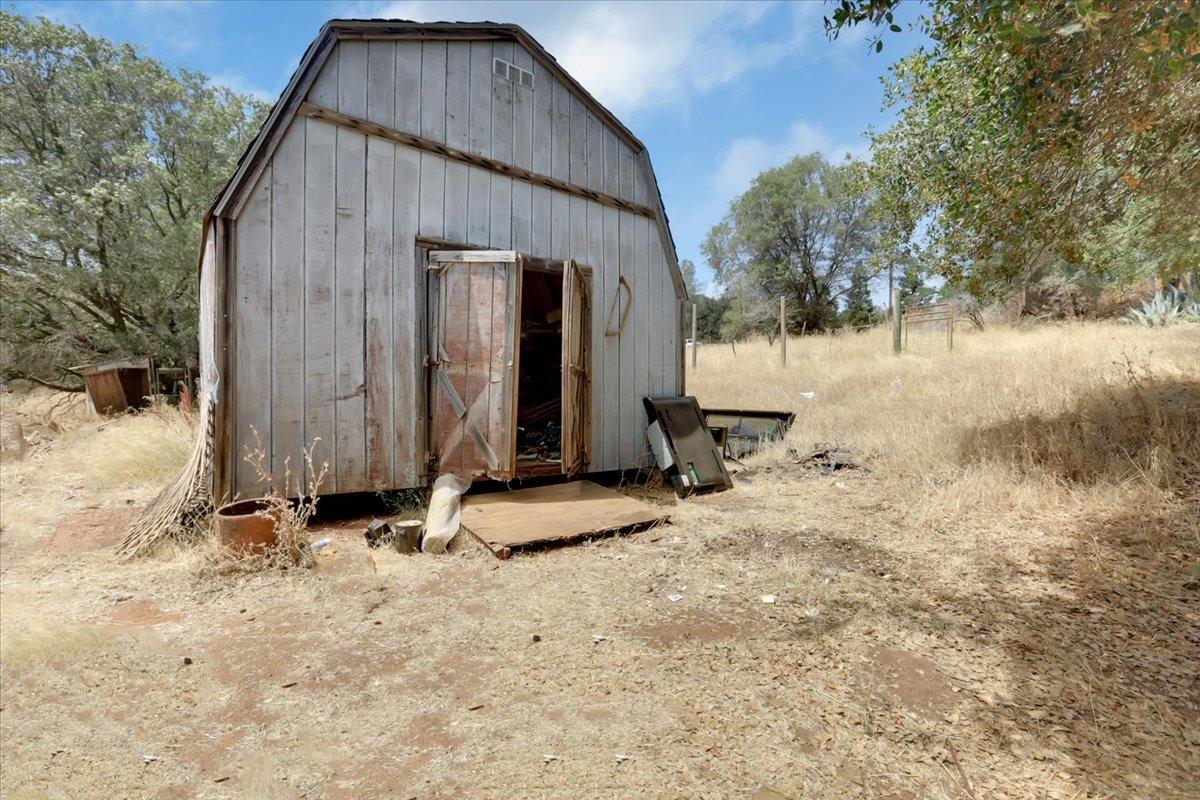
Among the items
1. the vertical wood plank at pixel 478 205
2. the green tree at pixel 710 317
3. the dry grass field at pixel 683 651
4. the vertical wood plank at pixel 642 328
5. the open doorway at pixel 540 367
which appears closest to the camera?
the dry grass field at pixel 683 651

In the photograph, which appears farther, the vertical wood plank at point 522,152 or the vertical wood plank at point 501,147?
the vertical wood plank at point 522,152

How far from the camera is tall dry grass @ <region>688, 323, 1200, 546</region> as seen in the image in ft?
14.8

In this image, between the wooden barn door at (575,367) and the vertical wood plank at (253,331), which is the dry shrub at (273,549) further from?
the wooden barn door at (575,367)

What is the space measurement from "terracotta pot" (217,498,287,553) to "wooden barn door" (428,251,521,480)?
5.08 ft

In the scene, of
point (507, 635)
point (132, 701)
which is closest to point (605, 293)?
point (507, 635)

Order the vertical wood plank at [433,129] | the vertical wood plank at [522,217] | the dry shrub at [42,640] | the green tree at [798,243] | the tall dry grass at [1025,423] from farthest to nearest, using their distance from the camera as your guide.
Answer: the green tree at [798,243], the vertical wood plank at [522,217], the vertical wood plank at [433,129], the tall dry grass at [1025,423], the dry shrub at [42,640]

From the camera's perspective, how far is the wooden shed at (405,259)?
4348mm

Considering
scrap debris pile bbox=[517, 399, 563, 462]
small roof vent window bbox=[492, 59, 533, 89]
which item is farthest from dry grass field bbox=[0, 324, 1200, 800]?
small roof vent window bbox=[492, 59, 533, 89]

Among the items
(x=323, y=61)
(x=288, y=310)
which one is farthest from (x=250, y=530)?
(x=323, y=61)

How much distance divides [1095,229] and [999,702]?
5356mm

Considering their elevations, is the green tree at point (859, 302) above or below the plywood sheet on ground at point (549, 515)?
above

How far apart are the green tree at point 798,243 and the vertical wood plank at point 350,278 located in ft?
71.8

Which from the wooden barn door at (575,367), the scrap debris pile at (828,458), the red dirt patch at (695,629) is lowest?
the red dirt patch at (695,629)

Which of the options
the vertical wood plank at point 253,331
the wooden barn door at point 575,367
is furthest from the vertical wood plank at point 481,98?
the vertical wood plank at point 253,331
